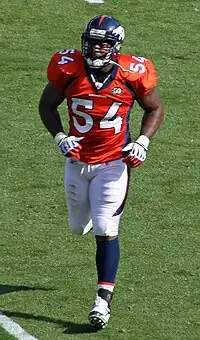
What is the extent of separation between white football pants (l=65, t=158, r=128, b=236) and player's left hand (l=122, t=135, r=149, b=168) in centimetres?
12

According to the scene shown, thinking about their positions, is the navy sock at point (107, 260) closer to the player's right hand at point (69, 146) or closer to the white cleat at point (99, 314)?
the white cleat at point (99, 314)

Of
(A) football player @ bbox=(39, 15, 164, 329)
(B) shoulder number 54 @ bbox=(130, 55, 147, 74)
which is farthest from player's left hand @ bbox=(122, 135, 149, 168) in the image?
(B) shoulder number 54 @ bbox=(130, 55, 147, 74)

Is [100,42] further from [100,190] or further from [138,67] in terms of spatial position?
[100,190]

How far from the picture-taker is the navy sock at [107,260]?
7.35 metres

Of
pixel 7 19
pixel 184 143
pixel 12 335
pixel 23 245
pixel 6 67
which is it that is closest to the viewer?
pixel 12 335

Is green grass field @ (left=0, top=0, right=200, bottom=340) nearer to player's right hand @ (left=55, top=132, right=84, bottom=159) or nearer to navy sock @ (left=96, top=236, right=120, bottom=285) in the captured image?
navy sock @ (left=96, top=236, right=120, bottom=285)

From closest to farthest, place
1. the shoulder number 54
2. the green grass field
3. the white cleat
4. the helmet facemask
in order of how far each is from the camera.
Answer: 1. the white cleat
2. the helmet facemask
3. the shoulder number 54
4. the green grass field

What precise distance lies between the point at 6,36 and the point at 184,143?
2821 mm

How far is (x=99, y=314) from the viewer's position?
23.5ft

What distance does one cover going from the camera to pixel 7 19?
1256cm

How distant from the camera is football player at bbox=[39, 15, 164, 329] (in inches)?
287

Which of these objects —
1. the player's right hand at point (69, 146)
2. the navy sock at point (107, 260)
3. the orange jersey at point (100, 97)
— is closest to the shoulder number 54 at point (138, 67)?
the orange jersey at point (100, 97)

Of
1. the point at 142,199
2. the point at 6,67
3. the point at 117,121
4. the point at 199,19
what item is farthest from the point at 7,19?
the point at 117,121

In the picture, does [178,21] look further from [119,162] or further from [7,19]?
[119,162]
